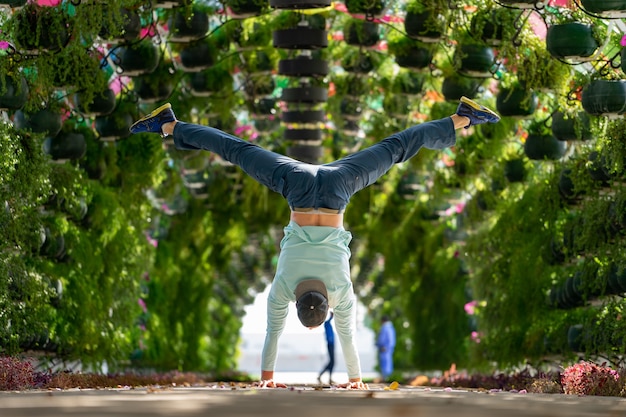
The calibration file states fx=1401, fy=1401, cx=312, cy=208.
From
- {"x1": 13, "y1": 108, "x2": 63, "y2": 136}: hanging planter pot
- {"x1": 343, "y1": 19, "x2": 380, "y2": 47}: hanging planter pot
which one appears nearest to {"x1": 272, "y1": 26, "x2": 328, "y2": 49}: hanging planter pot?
{"x1": 343, "y1": 19, "x2": 380, "y2": 47}: hanging planter pot

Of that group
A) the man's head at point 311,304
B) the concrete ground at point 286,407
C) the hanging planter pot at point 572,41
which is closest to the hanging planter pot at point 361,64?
the hanging planter pot at point 572,41

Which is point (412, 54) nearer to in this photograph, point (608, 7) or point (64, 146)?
point (64, 146)

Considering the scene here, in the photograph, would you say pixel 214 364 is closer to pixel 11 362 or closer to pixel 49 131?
pixel 49 131

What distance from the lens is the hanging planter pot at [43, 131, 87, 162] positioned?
485 inches

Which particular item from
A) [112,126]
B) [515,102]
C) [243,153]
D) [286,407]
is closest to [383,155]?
[243,153]

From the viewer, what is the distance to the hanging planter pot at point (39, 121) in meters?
11.2

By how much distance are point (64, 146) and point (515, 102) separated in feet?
13.2

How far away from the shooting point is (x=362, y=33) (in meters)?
13.5

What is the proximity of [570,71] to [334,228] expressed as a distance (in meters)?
4.61

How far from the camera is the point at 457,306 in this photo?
852 inches

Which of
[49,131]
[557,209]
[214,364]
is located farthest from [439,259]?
[49,131]

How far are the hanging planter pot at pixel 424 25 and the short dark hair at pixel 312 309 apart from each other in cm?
492

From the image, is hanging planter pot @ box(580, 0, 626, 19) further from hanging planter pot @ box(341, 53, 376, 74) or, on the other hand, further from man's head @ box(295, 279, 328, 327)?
hanging planter pot @ box(341, 53, 376, 74)

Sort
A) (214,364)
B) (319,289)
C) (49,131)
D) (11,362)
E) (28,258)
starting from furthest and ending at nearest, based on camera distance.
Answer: (214,364)
(28,258)
(49,131)
(11,362)
(319,289)
